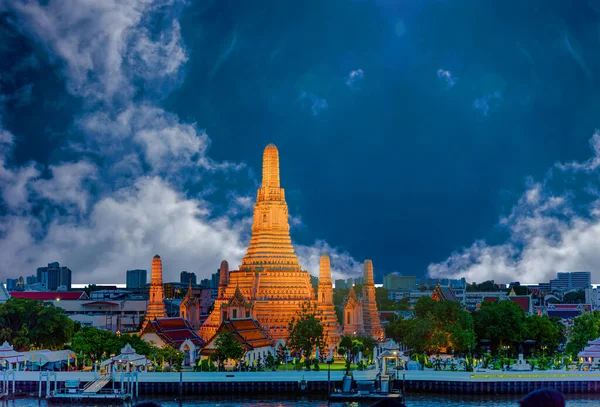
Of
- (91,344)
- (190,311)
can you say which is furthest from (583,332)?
(190,311)

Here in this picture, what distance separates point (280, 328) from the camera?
6831 cm

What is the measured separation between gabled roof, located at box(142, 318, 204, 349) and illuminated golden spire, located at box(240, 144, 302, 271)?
8096 millimetres

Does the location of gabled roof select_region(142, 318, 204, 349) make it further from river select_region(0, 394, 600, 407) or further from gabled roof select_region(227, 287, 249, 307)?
river select_region(0, 394, 600, 407)

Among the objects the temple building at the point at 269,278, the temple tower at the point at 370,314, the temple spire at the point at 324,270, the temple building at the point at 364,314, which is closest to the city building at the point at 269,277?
the temple building at the point at 269,278

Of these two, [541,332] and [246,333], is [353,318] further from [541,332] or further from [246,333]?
[541,332]

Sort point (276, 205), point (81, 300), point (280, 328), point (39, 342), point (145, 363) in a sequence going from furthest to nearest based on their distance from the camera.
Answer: point (81, 300) → point (276, 205) → point (280, 328) → point (39, 342) → point (145, 363)

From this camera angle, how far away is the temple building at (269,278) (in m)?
68.6

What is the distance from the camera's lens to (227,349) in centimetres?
5491

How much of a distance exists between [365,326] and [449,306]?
41.3 feet

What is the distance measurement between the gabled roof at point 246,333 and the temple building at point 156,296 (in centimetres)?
1145

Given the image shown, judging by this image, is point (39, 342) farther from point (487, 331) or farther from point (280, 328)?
point (487, 331)

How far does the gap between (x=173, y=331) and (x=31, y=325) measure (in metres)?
9.70

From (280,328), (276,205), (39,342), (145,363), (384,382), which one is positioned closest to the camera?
(384,382)

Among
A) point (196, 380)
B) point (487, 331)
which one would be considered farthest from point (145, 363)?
point (487, 331)
